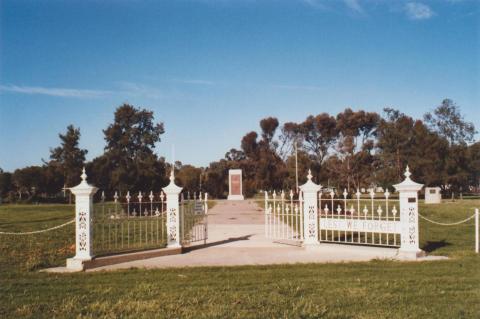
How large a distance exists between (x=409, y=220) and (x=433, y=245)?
255 cm

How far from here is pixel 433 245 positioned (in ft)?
39.1

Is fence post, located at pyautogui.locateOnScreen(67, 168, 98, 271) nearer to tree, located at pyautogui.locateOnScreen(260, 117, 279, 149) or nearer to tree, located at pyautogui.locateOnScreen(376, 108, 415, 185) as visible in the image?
tree, located at pyautogui.locateOnScreen(376, 108, 415, 185)

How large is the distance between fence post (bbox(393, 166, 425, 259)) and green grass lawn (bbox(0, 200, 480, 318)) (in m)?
0.68

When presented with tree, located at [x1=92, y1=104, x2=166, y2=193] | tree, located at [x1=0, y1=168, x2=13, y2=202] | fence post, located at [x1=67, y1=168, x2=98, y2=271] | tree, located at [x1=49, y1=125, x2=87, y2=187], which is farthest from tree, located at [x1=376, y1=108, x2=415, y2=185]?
tree, located at [x1=0, y1=168, x2=13, y2=202]

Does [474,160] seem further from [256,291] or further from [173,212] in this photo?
[256,291]

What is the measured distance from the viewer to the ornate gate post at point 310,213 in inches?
452

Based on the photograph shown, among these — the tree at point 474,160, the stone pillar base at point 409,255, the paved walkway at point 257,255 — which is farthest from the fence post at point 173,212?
the tree at point 474,160

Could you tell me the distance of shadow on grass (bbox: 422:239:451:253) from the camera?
11247 millimetres

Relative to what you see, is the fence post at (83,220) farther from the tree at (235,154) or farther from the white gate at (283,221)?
the tree at (235,154)

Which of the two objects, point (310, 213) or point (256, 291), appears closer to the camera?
point (256, 291)

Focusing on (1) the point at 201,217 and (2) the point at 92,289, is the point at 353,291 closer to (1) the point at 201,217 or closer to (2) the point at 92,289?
(2) the point at 92,289

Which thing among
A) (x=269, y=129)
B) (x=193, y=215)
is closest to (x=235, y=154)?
(x=269, y=129)

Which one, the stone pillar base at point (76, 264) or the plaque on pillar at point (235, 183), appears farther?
the plaque on pillar at point (235, 183)

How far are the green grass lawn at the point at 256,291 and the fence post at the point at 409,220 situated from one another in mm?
680
